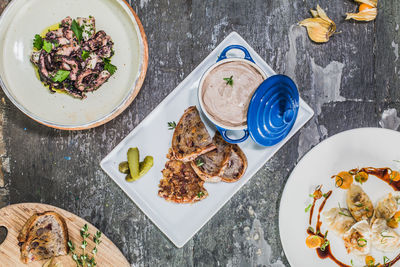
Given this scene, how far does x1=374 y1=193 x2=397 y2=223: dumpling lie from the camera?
1.49 meters

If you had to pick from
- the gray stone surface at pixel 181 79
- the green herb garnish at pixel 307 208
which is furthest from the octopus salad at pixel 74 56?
the green herb garnish at pixel 307 208

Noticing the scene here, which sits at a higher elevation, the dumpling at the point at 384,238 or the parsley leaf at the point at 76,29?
the parsley leaf at the point at 76,29

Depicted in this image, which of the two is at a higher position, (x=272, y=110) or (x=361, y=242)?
(x=272, y=110)

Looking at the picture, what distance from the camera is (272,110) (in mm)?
1225

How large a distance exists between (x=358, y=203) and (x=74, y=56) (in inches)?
50.6

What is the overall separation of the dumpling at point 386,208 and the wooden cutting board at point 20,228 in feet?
3.52

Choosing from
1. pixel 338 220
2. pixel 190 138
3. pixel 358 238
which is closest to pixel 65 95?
pixel 190 138

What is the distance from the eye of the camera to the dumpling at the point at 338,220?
A: 1.49 meters

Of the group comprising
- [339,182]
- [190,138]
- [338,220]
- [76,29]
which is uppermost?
[76,29]

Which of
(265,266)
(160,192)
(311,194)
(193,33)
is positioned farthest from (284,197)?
(193,33)

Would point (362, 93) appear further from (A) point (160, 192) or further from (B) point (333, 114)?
(A) point (160, 192)

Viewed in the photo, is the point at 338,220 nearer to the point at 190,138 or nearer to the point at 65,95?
the point at 190,138

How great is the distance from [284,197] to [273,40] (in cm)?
Result: 65

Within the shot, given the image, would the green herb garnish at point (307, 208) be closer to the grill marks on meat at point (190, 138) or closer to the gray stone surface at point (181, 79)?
the gray stone surface at point (181, 79)
